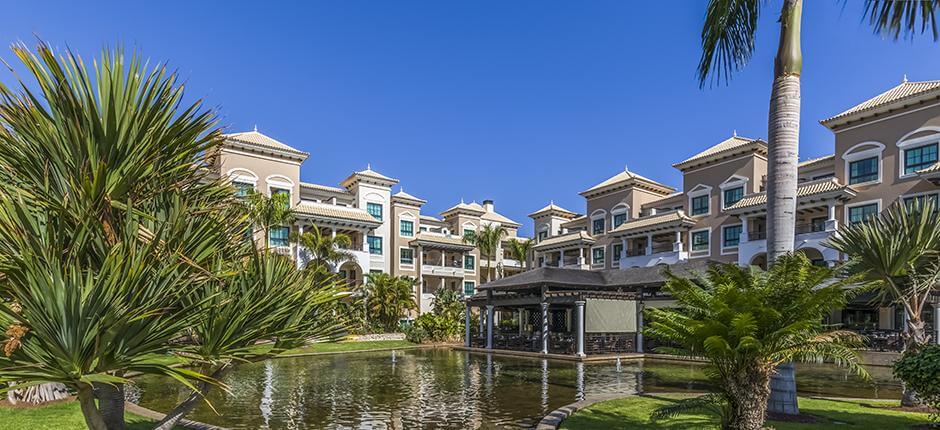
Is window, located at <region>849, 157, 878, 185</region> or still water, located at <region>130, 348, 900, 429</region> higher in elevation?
window, located at <region>849, 157, 878, 185</region>

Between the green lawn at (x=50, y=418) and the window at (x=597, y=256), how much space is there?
40.5m

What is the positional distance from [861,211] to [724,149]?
32.6ft

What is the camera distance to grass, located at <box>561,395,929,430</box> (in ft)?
30.7

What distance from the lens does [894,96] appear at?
29859 mm

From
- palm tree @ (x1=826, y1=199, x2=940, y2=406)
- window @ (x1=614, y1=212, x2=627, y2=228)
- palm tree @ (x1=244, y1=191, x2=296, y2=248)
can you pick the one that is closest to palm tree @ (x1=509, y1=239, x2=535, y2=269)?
window @ (x1=614, y1=212, x2=627, y2=228)

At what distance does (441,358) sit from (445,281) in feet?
89.4

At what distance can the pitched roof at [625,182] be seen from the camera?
149 feet

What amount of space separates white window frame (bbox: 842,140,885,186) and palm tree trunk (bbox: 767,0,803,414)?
25.0 metres

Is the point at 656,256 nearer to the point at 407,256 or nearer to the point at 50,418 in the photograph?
the point at 407,256

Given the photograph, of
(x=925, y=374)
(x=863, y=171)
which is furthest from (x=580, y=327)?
(x=863, y=171)

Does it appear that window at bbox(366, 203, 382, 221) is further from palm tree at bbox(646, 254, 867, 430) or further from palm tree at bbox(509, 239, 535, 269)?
palm tree at bbox(646, 254, 867, 430)

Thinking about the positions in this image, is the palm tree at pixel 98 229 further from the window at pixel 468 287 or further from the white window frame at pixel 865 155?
the window at pixel 468 287

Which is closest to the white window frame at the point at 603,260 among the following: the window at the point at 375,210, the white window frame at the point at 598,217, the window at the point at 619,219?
the white window frame at the point at 598,217

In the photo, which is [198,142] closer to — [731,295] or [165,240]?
[165,240]
